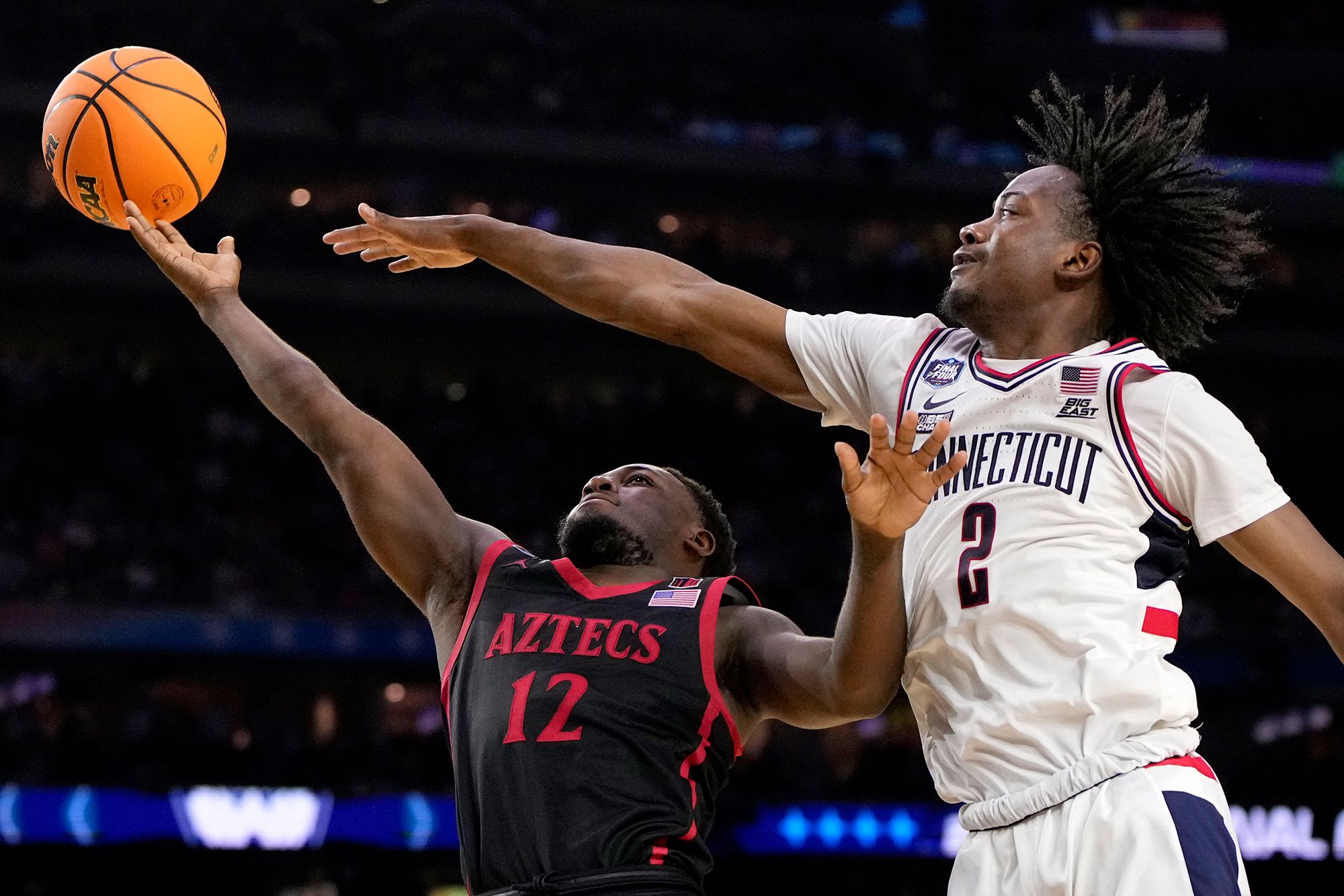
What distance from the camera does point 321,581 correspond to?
13922mm

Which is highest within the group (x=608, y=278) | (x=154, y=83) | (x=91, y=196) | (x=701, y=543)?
(x=154, y=83)

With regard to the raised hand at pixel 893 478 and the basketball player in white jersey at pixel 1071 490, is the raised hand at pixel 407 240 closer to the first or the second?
the basketball player in white jersey at pixel 1071 490

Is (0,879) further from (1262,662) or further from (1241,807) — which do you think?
(1262,662)

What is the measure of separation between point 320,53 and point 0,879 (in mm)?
10949

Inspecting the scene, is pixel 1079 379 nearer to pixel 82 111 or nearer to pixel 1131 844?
pixel 1131 844

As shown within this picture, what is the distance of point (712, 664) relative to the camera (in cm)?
376

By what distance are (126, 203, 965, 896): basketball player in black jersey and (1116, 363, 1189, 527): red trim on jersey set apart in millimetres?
478

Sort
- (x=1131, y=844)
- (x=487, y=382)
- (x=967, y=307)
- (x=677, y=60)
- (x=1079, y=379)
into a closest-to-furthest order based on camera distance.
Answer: (x=1131, y=844)
(x=1079, y=379)
(x=967, y=307)
(x=487, y=382)
(x=677, y=60)

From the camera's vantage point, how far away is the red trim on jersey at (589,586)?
398 cm

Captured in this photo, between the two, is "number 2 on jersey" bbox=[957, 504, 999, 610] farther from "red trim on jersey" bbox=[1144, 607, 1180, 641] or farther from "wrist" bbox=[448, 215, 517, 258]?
"wrist" bbox=[448, 215, 517, 258]

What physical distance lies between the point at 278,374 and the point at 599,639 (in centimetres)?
121

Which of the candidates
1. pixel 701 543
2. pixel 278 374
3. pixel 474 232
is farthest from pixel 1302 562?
pixel 278 374

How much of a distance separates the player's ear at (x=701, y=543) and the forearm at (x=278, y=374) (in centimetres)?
111

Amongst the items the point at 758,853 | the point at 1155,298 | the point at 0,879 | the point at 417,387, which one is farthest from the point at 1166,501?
the point at 417,387
